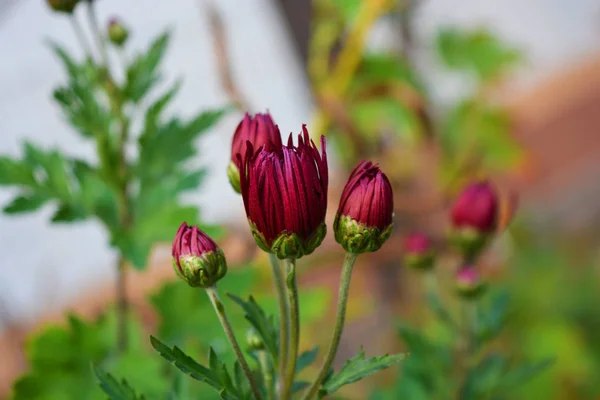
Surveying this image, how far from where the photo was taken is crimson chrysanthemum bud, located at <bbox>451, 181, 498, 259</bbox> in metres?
0.65

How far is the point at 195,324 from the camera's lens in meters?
0.74

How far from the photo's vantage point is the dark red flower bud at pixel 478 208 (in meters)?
0.64

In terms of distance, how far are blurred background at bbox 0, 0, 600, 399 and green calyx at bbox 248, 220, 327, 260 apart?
265mm

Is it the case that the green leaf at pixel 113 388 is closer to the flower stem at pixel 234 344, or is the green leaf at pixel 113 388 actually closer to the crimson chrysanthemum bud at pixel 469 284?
the flower stem at pixel 234 344

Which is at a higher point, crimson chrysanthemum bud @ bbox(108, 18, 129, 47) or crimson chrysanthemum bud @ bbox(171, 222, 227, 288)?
crimson chrysanthemum bud @ bbox(108, 18, 129, 47)

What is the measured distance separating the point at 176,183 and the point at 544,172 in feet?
7.14

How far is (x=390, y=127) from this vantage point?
5.30ft

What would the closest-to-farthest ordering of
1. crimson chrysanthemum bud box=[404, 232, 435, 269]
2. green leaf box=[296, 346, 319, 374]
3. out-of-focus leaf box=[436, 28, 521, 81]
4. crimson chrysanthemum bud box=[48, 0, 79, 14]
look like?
green leaf box=[296, 346, 319, 374] → crimson chrysanthemum bud box=[48, 0, 79, 14] → crimson chrysanthemum bud box=[404, 232, 435, 269] → out-of-focus leaf box=[436, 28, 521, 81]

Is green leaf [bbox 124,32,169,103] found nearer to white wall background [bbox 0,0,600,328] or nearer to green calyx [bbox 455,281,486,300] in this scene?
green calyx [bbox 455,281,486,300]

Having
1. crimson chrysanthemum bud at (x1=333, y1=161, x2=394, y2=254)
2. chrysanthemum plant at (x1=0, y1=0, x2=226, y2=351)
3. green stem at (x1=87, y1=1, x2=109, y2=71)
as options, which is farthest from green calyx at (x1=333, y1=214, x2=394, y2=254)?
green stem at (x1=87, y1=1, x2=109, y2=71)

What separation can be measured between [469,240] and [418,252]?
55 millimetres

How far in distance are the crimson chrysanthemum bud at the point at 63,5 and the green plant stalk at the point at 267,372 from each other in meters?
0.35

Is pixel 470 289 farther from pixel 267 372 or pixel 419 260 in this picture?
pixel 267 372

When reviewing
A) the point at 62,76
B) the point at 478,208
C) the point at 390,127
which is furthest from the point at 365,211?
the point at 62,76
